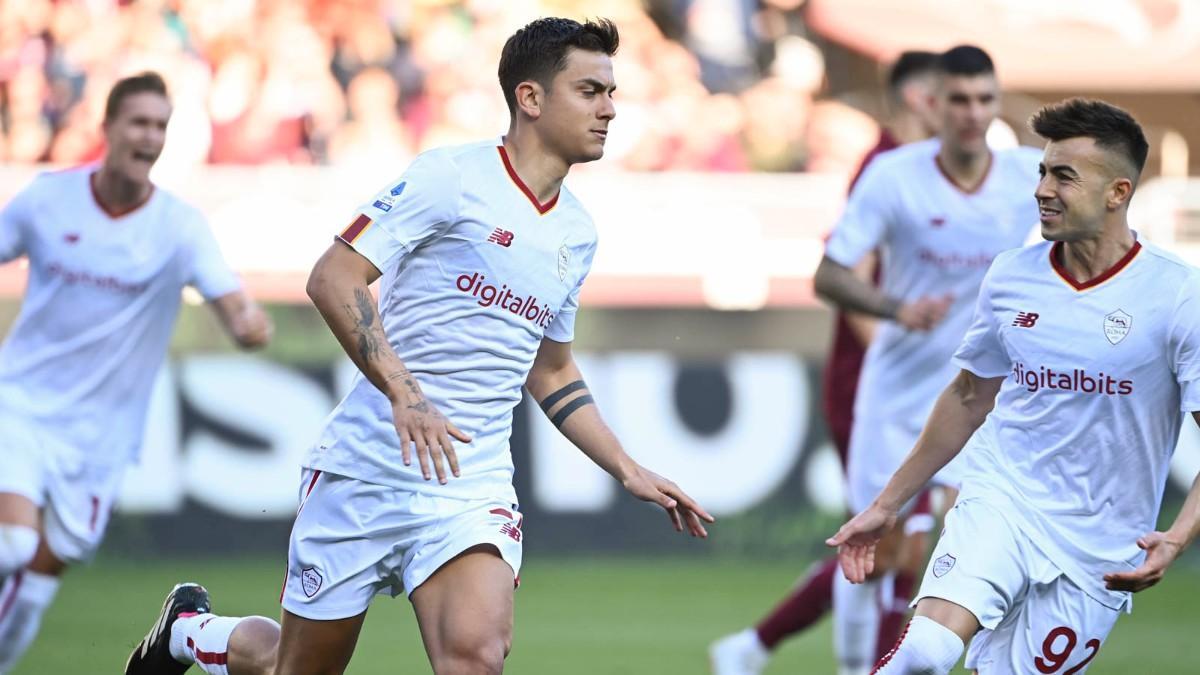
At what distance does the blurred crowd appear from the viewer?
13.9 meters

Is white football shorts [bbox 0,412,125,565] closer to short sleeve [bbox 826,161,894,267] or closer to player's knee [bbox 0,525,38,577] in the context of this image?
player's knee [bbox 0,525,38,577]

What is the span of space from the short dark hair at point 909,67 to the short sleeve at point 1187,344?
3.45m

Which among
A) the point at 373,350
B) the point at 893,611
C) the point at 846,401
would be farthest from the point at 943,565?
the point at 846,401

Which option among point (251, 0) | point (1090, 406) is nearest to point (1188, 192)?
point (251, 0)

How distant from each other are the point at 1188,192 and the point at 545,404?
900 centimetres

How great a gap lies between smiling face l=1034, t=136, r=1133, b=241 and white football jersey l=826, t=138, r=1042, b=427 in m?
2.05

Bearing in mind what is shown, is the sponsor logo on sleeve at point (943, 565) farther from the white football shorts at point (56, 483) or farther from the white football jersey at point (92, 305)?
the white football shorts at point (56, 483)

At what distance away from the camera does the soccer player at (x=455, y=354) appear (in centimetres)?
487

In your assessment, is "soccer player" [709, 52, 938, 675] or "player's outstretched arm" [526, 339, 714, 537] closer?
"player's outstretched arm" [526, 339, 714, 537]

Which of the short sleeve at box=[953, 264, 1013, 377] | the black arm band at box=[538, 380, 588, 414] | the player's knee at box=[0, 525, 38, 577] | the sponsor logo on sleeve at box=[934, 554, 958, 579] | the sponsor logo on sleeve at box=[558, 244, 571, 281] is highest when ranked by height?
the sponsor logo on sleeve at box=[558, 244, 571, 281]

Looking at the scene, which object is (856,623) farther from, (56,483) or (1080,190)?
(56,483)

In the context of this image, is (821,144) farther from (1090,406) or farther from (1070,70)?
(1090,406)

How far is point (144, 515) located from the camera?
11516mm

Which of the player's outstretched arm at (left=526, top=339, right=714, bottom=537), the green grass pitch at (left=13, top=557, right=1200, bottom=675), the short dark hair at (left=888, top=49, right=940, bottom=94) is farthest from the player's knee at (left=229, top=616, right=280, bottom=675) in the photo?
the short dark hair at (left=888, top=49, right=940, bottom=94)
